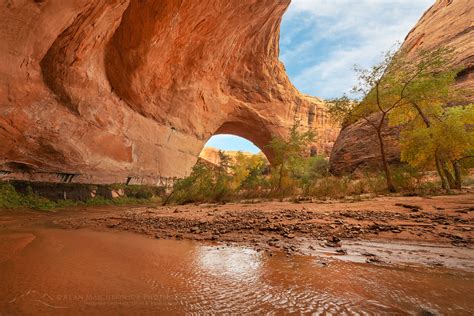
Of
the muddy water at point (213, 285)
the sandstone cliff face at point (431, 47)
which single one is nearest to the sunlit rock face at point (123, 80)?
the muddy water at point (213, 285)

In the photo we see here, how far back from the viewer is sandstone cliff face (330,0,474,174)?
13.6 meters

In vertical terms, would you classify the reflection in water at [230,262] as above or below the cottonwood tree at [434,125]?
below

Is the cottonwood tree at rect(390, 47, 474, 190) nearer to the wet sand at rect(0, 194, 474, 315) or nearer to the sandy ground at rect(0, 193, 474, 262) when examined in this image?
the sandy ground at rect(0, 193, 474, 262)

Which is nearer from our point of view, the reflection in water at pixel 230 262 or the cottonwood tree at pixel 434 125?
the reflection in water at pixel 230 262

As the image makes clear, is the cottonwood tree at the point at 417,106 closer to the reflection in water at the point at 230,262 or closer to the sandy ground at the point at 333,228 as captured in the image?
the sandy ground at the point at 333,228

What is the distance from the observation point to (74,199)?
7.94 m

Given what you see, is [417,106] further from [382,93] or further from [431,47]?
[431,47]

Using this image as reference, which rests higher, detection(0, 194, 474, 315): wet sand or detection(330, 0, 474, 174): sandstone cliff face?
detection(330, 0, 474, 174): sandstone cliff face

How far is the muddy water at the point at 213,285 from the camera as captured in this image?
1.09 meters

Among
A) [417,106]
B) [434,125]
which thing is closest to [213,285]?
[434,125]

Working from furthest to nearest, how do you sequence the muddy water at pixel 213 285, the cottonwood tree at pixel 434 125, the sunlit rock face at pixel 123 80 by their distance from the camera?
the cottonwood tree at pixel 434 125
the sunlit rock face at pixel 123 80
the muddy water at pixel 213 285

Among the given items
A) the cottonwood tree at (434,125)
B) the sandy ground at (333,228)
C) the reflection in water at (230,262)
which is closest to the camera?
the reflection in water at (230,262)

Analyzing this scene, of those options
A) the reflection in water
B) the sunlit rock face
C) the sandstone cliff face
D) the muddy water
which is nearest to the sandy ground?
the reflection in water

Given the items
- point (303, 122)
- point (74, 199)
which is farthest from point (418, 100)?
point (303, 122)
